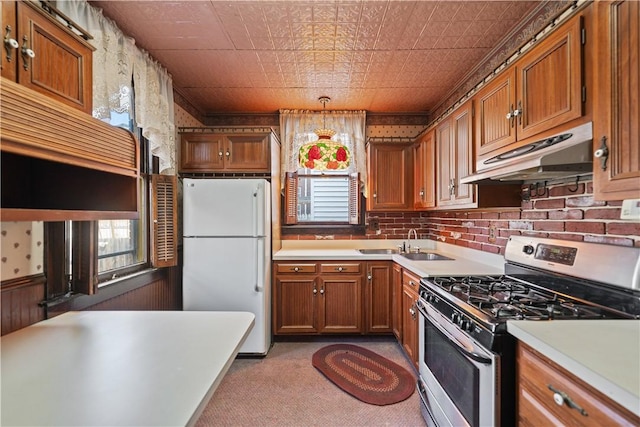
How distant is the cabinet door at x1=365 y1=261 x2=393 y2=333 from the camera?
2883mm

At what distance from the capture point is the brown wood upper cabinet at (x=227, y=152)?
2.83 m

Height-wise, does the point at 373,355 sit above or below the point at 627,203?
below

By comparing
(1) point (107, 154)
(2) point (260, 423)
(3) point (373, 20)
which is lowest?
(2) point (260, 423)

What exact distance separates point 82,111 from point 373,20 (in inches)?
65.5

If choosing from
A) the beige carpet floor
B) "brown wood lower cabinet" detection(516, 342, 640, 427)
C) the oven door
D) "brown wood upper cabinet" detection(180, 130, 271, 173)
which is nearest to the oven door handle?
the oven door

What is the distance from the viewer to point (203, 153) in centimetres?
284

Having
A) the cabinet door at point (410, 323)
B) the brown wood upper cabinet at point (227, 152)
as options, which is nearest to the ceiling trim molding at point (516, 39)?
the cabinet door at point (410, 323)

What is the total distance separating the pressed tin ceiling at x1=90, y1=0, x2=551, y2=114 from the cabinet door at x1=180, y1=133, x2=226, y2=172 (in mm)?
485

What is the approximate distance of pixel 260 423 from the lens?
1.84m

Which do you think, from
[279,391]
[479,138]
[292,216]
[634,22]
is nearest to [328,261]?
[292,216]

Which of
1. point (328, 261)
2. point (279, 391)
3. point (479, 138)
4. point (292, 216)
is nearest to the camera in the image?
point (479, 138)

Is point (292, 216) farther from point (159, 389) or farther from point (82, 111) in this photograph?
point (159, 389)

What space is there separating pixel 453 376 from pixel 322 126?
2721 mm

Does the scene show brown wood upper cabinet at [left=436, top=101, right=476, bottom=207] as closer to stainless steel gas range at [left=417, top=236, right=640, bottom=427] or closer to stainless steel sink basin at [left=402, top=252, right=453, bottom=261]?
stainless steel gas range at [left=417, top=236, right=640, bottom=427]
